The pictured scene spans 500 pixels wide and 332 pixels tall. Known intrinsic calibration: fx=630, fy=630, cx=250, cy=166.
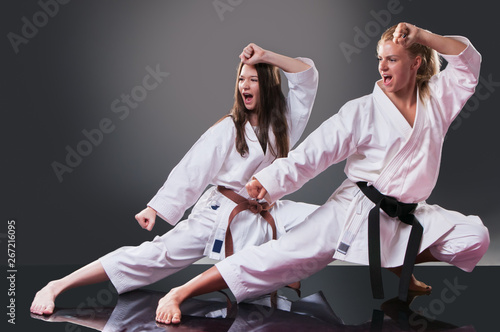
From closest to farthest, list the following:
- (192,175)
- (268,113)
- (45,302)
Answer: (45,302)
(192,175)
(268,113)

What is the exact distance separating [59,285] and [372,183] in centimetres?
143

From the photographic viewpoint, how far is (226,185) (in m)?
2.95

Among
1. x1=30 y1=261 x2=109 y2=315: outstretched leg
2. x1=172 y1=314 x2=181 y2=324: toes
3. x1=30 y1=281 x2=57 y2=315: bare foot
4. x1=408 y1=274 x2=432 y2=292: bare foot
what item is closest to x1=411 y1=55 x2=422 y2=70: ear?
x1=408 y1=274 x2=432 y2=292: bare foot

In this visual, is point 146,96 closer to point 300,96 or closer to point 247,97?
point 247,97

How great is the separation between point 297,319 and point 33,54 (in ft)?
7.84

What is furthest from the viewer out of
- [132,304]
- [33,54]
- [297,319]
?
[33,54]

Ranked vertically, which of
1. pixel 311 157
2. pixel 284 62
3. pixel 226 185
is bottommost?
pixel 226 185

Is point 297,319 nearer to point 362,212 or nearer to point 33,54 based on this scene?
point 362,212

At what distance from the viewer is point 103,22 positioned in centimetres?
392

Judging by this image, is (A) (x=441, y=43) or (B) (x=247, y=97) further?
(B) (x=247, y=97)

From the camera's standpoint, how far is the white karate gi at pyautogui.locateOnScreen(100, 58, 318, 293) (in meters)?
2.85

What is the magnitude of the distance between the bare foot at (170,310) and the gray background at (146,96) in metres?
1.49

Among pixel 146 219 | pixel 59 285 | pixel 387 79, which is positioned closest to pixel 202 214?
pixel 146 219

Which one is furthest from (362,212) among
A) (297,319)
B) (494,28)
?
(494,28)
